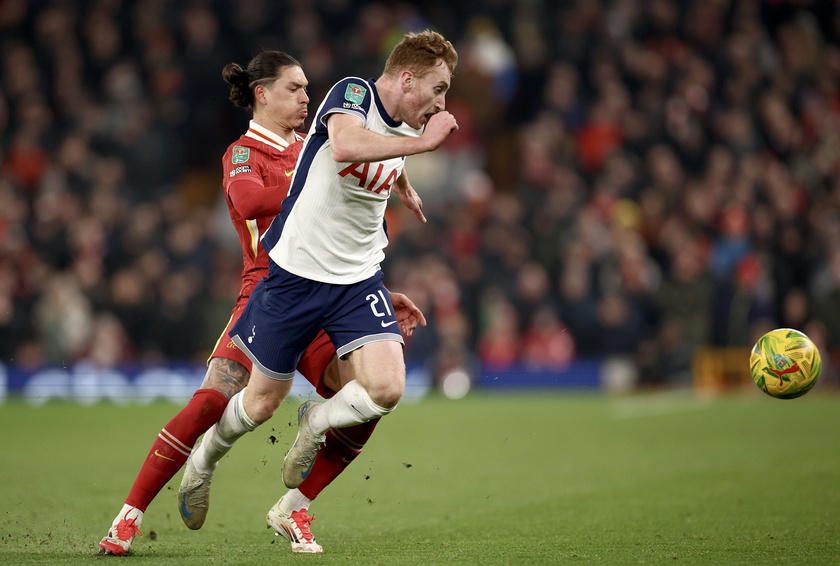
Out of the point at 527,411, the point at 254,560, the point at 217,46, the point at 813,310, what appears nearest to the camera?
the point at 254,560

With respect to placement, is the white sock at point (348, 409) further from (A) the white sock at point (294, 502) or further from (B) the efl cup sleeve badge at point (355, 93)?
(B) the efl cup sleeve badge at point (355, 93)

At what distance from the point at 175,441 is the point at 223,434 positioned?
242mm

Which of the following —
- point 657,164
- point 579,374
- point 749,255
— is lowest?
point 579,374

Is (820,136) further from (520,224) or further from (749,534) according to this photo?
(749,534)

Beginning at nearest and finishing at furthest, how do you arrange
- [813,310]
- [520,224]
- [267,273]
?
[267,273] < [813,310] < [520,224]

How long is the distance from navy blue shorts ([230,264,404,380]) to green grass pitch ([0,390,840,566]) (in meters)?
0.68

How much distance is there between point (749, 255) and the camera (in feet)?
52.9

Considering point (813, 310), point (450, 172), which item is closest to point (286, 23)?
point (450, 172)

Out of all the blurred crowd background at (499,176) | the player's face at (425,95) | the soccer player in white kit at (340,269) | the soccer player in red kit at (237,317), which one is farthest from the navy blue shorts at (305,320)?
the blurred crowd background at (499,176)

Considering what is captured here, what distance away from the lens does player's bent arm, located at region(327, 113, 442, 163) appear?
509 cm

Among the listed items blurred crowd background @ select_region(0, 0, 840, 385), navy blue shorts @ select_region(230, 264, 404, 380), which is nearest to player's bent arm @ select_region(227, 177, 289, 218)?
navy blue shorts @ select_region(230, 264, 404, 380)

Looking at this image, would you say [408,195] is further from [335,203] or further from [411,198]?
[335,203]

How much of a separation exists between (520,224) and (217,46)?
567 centimetres

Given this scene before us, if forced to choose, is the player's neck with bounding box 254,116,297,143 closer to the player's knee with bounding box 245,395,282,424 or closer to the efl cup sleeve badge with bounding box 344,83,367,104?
the efl cup sleeve badge with bounding box 344,83,367,104
